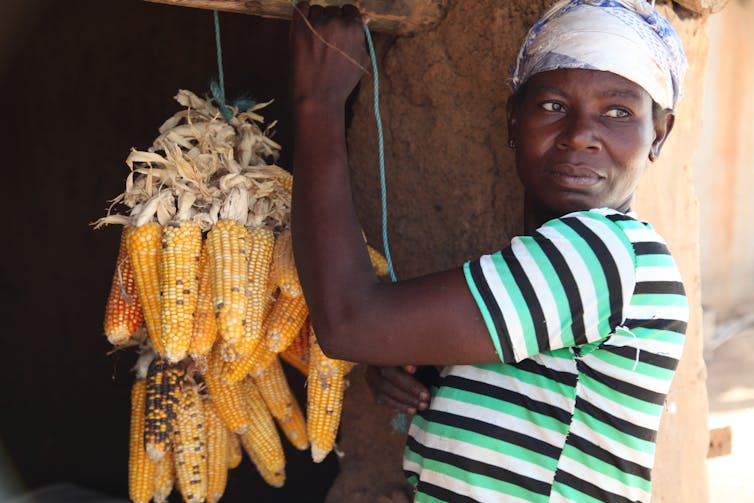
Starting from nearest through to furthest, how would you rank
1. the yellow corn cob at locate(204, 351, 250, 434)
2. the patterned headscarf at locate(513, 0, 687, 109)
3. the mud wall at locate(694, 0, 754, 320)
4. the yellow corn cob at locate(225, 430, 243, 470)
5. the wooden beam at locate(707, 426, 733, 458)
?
the patterned headscarf at locate(513, 0, 687, 109)
the yellow corn cob at locate(204, 351, 250, 434)
the yellow corn cob at locate(225, 430, 243, 470)
the wooden beam at locate(707, 426, 733, 458)
the mud wall at locate(694, 0, 754, 320)

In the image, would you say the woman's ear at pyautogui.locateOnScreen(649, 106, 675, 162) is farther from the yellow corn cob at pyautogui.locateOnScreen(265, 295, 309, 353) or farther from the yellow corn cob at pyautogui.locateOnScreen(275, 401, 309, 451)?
the yellow corn cob at pyautogui.locateOnScreen(275, 401, 309, 451)

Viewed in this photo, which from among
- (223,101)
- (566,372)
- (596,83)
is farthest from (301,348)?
(596,83)

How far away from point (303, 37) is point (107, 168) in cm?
267

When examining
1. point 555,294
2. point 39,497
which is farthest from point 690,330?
point 39,497

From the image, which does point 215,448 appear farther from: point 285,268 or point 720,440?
point 720,440

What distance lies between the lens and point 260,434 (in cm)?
217

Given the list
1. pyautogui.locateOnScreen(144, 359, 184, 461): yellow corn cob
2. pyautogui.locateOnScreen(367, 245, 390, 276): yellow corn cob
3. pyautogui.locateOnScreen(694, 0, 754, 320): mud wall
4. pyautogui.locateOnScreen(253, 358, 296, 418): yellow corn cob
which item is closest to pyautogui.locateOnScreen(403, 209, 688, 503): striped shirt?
pyautogui.locateOnScreen(367, 245, 390, 276): yellow corn cob

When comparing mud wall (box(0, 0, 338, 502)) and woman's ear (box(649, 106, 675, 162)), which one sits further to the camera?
mud wall (box(0, 0, 338, 502))

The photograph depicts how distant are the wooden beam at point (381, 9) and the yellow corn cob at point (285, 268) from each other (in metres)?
0.56

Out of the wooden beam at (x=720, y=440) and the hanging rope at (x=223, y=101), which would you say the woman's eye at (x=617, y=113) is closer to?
the hanging rope at (x=223, y=101)

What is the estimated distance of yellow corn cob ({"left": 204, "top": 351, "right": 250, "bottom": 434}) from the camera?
6.51ft

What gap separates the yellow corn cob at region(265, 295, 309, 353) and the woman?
0.35m

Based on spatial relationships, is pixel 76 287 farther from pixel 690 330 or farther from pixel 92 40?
pixel 690 330

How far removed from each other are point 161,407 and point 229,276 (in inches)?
18.1
